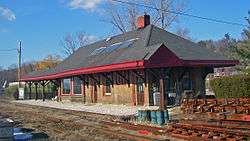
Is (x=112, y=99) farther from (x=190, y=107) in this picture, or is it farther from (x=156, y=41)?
(x=190, y=107)

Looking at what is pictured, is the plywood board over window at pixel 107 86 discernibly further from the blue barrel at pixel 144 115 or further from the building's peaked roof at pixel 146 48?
the blue barrel at pixel 144 115

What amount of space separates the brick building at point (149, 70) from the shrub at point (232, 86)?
2289 mm

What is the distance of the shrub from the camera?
2108 centimetres

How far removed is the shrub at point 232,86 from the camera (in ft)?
69.2

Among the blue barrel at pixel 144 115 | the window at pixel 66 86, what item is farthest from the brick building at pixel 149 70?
the window at pixel 66 86

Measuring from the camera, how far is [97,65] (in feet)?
88.4

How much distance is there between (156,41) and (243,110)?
39.7 ft

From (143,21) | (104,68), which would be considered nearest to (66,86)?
(143,21)

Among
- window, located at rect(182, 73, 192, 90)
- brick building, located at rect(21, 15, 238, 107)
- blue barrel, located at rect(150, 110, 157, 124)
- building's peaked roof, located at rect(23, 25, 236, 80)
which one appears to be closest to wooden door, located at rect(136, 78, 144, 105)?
brick building, located at rect(21, 15, 238, 107)

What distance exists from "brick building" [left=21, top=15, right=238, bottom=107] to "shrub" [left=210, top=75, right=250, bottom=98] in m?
2.29

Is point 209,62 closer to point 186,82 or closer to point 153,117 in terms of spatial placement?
point 186,82

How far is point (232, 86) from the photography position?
2164 centimetres

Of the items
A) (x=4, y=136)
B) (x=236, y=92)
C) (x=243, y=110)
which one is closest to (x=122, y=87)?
(x=236, y=92)

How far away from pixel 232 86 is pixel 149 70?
456cm
